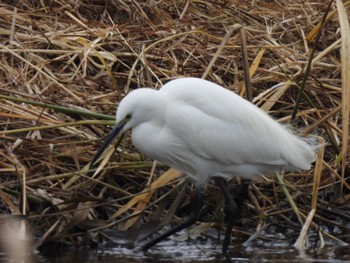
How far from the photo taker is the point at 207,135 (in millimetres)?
4555

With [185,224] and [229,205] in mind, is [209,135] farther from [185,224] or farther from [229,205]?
[185,224]

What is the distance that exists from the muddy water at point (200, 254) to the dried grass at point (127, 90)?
0.09 meters

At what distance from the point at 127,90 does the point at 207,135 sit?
1.29 m

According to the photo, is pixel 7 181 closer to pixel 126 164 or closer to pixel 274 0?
pixel 126 164

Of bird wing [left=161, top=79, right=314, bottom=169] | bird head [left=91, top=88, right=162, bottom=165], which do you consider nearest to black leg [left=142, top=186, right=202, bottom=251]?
bird wing [left=161, top=79, right=314, bottom=169]

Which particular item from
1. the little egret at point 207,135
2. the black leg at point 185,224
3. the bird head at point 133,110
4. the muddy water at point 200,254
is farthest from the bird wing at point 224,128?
the muddy water at point 200,254

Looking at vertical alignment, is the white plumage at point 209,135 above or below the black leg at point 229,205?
above

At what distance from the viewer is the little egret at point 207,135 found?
4457 millimetres

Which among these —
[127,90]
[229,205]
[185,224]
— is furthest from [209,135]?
[127,90]

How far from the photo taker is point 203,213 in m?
5.02

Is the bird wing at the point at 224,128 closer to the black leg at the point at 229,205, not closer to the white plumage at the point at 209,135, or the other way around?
the white plumage at the point at 209,135

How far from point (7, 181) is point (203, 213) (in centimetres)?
108

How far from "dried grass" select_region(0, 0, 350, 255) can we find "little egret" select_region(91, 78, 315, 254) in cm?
27

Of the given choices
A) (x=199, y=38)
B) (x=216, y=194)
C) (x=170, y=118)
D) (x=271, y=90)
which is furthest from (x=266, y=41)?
(x=170, y=118)
